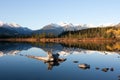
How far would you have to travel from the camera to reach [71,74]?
71.6m

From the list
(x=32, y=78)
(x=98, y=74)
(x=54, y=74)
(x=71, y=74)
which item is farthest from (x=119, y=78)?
(x=32, y=78)

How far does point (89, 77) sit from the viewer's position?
2633 inches

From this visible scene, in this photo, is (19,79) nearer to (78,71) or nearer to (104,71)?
(78,71)

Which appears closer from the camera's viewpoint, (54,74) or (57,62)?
(54,74)

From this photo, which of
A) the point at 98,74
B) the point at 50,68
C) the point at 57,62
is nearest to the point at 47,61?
the point at 57,62

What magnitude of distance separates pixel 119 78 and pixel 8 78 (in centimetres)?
3023

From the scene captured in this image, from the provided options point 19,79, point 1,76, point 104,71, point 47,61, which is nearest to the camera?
point 19,79

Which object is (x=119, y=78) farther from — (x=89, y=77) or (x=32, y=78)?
(x=32, y=78)

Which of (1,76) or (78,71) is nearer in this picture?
(1,76)

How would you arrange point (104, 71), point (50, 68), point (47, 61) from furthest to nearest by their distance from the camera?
1. point (47, 61)
2. point (50, 68)
3. point (104, 71)

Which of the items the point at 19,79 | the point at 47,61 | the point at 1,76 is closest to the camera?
the point at 19,79

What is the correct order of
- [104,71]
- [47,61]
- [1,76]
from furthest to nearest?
[47,61] < [104,71] < [1,76]

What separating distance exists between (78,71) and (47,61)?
876 inches

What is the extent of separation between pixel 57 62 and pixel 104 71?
25191 mm
